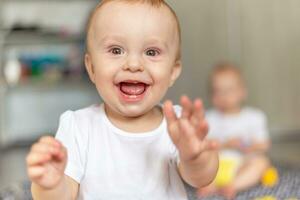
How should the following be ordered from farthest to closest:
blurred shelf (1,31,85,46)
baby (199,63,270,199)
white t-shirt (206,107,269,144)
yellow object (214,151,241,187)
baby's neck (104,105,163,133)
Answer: blurred shelf (1,31,85,46) → white t-shirt (206,107,269,144) → baby (199,63,270,199) → yellow object (214,151,241,187) → baby's neck (104,105,163,133)

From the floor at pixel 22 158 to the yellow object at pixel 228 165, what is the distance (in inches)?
12.1

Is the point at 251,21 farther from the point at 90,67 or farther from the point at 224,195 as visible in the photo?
the point at 90,67

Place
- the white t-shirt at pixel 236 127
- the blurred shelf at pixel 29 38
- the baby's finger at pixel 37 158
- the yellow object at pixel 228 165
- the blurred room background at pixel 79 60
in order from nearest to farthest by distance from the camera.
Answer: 1. the baby's finger at pixel 37 158
2. the yellow object at pixel 228 165
3. the white t-shirt at pixel 236 127
4. the blurred room background at pixel 79 60
5. the blurred shelf at pixel 29 38

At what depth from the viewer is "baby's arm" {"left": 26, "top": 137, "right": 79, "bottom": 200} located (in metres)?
0.41

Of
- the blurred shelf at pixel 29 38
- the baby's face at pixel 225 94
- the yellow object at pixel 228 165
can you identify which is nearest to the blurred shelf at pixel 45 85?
the blurred shelf at pixel 29 38

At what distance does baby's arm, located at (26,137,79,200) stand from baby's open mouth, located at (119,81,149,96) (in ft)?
0.23


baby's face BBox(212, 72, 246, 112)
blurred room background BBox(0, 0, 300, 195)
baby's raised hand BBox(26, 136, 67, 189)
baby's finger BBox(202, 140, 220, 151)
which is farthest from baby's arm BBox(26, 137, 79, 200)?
blurred room background BBox(0, 0, 300, 195)


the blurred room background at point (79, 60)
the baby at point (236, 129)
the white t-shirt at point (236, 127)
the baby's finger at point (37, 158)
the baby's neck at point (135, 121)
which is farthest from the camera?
the blurred room background at point (79, 60)

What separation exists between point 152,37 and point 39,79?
2.11m

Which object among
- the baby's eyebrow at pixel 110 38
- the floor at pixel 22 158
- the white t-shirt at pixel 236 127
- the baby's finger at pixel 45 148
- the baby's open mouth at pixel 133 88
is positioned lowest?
the floor at pixel 22 158

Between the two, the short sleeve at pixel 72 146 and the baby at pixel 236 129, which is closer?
the short sleeve at pixel 72 146

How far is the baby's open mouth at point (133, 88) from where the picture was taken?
0.46 meters

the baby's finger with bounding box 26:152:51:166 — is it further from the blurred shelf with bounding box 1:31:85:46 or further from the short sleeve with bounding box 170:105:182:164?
the blurred shelf with bounding box 1:31:85:46

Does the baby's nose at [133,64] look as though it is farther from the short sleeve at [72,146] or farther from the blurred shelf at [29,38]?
the blurred shelf at [29,38]
